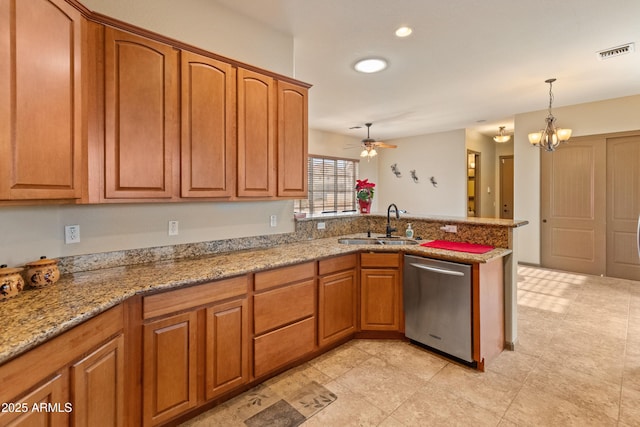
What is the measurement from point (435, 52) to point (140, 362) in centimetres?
377

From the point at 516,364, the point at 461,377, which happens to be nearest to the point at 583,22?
the point at 516,364

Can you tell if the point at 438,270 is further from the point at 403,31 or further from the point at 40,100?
the point at 40,100

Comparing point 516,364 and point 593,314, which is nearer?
point 516,364

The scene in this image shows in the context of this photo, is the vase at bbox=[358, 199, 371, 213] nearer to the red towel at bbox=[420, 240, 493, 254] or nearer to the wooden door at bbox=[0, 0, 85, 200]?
the red towel at bbox=[420, 240, 493, 254]

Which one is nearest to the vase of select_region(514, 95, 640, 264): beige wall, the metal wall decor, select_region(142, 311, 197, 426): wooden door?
select_region(142, 311, 197, 426): wooden door

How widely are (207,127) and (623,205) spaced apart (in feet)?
20.2

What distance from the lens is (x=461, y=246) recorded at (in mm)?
2783

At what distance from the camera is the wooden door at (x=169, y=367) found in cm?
163

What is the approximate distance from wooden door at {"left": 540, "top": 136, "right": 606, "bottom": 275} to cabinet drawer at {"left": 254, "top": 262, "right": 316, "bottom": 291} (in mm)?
5136

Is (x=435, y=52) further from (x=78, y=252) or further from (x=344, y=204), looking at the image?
(x=344, y=204)

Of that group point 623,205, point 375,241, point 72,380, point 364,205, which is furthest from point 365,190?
point 623,205

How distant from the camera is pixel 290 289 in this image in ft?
7.50

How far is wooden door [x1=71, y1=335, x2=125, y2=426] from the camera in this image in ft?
4.05

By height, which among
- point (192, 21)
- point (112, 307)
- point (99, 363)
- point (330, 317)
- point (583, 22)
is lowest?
point (330, 317)
